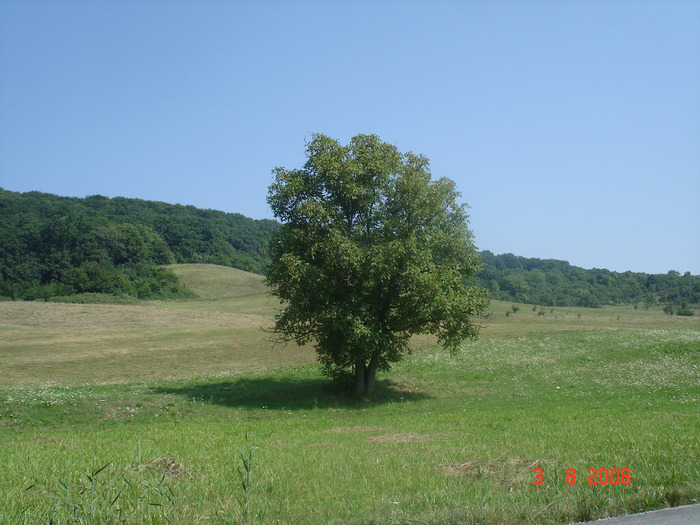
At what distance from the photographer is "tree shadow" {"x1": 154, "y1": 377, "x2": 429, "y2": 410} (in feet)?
79.3

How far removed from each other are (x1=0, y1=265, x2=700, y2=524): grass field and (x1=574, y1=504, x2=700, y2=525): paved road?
295 millimetres

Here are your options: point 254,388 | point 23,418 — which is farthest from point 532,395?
point 23,418

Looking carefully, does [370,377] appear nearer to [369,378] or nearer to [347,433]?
→ [369,378]

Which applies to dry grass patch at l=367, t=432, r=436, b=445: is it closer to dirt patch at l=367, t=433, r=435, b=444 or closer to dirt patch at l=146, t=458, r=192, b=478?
dirt patch at l=367, t=433, r=435, b=444

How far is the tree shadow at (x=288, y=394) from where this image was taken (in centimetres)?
2417

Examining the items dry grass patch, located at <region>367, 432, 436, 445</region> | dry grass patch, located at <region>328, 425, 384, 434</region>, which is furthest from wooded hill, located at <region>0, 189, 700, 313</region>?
dry grass patch, located at <region>367, 432, 436, 445</region>

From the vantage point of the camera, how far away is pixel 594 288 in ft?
463

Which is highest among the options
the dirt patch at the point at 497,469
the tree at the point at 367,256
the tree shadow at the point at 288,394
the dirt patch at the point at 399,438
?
the tree at the point at 367,256

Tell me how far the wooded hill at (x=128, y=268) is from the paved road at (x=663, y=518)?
10165 cm

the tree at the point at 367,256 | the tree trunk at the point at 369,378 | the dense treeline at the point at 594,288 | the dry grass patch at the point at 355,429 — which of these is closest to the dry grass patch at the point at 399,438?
the dry grass patch at the point at 355,429

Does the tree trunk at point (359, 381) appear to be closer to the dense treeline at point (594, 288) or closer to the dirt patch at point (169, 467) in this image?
the dirt patch at point (169, 467)

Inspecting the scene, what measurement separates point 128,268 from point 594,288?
11730 cm

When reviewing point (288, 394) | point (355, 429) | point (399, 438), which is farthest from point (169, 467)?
point (288, 394)

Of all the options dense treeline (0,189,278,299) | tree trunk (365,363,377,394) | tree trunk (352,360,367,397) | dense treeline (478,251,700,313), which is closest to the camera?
tree trunk (352,360,367,397)
